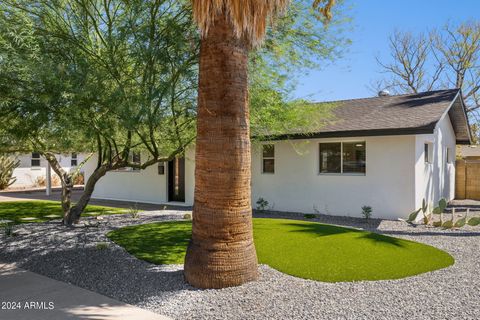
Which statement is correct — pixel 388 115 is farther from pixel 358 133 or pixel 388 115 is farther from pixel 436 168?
pixel 436 168

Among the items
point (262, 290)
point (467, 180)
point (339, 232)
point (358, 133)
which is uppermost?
point (358, 133)

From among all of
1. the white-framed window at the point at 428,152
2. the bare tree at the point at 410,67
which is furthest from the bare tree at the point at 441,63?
the white-framed window at the point at 428,152

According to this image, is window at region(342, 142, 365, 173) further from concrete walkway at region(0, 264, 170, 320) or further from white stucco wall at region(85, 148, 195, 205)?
concrete walkway at region(0, 264, 170, 320)

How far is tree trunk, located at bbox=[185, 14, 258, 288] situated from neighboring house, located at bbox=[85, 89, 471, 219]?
698 cm

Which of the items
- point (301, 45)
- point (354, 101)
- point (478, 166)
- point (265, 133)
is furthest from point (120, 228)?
point (478, 166)

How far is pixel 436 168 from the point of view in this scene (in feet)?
49.6

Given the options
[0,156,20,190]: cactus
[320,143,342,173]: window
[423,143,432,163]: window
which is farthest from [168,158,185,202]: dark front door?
[0,156,20,190]: cactus

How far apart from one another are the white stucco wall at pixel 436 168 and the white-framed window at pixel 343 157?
171 cm

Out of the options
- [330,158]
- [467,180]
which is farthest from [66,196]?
[467,180]

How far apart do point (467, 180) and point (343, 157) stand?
33.3ft

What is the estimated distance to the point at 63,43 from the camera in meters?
7.12

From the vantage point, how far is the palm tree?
5.46 metres

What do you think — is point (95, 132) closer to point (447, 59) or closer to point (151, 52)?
point (151, 52)

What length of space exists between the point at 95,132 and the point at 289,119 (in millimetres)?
4948
